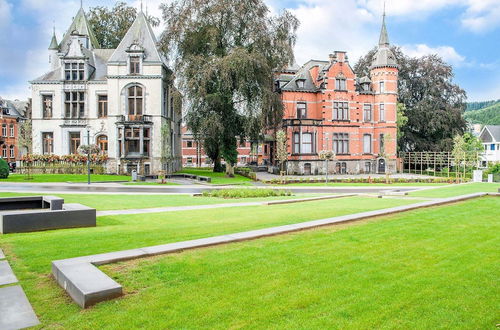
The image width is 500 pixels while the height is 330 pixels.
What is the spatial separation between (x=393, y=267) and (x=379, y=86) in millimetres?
48683

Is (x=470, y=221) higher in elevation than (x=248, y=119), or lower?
lower

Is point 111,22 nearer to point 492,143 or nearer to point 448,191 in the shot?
point 448,191

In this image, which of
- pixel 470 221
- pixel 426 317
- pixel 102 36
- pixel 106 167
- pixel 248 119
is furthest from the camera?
pixel 102 36

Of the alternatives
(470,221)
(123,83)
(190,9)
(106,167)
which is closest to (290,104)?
(190,9)

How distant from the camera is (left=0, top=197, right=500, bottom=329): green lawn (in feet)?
16.0

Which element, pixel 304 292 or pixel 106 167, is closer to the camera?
pixel 304 292

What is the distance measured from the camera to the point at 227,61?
120ft

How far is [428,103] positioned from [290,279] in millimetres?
58733

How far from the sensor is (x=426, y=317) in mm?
4922

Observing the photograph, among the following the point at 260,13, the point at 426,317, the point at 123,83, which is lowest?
the point at 426,317

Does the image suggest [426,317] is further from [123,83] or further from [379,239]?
[123,83]

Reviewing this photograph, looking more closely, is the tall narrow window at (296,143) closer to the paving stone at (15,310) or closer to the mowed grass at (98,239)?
the mowed grass at (98,239)

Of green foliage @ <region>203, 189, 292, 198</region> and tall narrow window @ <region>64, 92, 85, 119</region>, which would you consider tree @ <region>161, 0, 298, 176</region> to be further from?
green foliage @ <region>203, 189, 292, 198</region>

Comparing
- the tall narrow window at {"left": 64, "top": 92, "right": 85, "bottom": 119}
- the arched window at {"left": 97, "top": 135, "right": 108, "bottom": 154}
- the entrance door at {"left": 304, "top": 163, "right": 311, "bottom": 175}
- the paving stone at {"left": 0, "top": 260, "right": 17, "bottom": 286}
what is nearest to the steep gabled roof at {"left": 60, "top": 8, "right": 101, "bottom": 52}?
the tall narrow window at {"left": 64, "top": 92, "right": 85, "bottom": 119}
